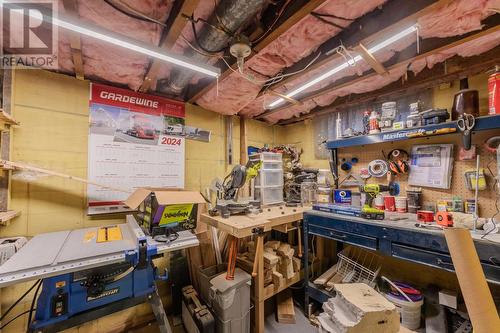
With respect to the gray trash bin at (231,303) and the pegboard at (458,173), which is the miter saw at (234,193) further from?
the pegboard at (458,173)

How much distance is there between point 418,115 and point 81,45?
2870mm

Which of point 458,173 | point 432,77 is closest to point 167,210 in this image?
point 458,173

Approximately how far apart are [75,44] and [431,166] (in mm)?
3149

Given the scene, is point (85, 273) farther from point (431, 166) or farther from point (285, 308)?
point (431, 166)

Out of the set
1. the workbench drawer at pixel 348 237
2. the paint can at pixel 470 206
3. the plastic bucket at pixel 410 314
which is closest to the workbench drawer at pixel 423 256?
the workbench drawer at pixel 348 237

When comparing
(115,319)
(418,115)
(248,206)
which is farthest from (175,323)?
(418,115)

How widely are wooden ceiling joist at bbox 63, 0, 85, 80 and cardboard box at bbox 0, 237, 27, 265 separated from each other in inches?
55.3

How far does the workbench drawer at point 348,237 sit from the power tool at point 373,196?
0.19m

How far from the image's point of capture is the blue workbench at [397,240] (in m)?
1.19

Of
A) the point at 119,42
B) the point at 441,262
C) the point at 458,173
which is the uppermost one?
the point at 119,42

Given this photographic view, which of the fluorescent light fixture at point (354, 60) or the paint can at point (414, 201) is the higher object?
the fluorescent light fixture at point (354, 60)

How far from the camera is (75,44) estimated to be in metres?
1.41

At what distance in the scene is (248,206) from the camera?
80.9 inches

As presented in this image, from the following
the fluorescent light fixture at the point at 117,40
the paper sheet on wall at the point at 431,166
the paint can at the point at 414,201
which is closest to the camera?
the fluorescent light fixture at the point at 117,40
